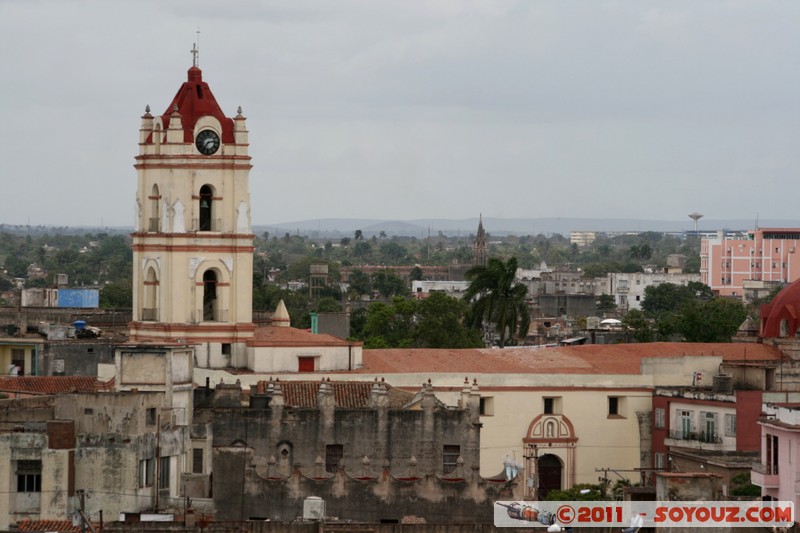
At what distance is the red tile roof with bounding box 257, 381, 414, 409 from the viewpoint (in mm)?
61822

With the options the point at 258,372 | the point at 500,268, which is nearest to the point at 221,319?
the point at 258,372

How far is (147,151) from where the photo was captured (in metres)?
69.8

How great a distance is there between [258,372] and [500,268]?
82.6 ft

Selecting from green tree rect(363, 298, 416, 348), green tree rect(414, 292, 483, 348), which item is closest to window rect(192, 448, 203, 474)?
green tree rect(414, 292, 483, 348)

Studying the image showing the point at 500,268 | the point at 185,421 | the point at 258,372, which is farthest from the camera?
the point at 500,268

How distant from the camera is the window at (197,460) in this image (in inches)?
2101

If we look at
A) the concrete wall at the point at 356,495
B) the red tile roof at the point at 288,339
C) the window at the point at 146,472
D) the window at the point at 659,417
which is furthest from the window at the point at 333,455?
the window at the point at 659,417

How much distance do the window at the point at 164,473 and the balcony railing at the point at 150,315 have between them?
63.3 feet

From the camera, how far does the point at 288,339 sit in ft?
228

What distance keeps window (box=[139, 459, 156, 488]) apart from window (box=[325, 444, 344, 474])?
9.27 m

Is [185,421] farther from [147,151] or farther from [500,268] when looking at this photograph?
[500,268]

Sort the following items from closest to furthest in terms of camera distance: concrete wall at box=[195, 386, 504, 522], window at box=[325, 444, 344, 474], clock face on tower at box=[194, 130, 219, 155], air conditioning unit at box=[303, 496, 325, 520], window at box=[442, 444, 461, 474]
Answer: air conditioning unit at box=[303, 496, 325, 520], concrete wall at box=[195, 386, 504, 522], window at box=[325, 444, 344, 474], window at box=[442, 444, 461, 474], clock face on tower at box=[194, 130, 219, 155]

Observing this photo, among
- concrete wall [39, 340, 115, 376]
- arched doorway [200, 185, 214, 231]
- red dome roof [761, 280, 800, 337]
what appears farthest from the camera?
red dome roof [761, 280, 800, 337]

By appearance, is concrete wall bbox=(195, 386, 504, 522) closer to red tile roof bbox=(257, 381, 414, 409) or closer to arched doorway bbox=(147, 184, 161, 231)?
red tile roof bbox=(257, 381, 414, 409)
